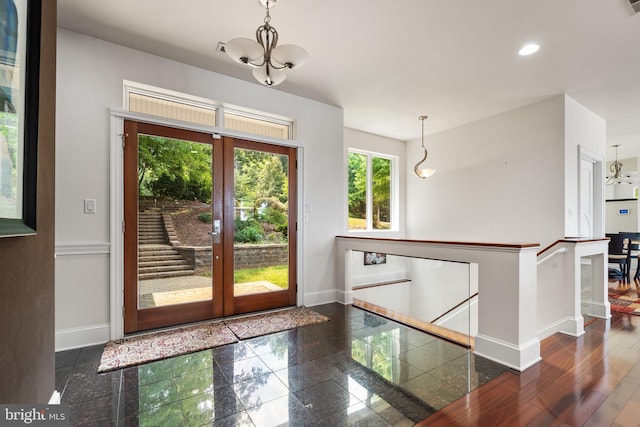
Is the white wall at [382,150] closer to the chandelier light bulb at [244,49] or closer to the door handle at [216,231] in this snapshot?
the door handle at [216,231]

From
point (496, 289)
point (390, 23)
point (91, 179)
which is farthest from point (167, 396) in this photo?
point (390, 23)

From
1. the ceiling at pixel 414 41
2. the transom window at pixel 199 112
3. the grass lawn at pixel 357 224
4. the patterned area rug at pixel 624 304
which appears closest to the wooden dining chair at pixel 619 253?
the patterned area rug at pixel 624 304

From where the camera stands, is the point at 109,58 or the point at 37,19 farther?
the point at 109,58

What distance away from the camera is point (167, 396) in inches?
78.4

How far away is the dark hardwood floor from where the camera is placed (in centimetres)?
177

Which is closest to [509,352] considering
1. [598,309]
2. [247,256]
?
[598,309]

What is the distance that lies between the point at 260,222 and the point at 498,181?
3839 mm

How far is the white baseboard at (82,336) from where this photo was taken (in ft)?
8.75

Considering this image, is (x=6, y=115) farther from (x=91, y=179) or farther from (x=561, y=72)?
(x=561, y=72)

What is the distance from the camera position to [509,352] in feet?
7.97

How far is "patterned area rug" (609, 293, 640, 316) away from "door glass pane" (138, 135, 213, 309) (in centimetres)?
537

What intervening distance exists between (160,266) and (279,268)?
55.3 inches

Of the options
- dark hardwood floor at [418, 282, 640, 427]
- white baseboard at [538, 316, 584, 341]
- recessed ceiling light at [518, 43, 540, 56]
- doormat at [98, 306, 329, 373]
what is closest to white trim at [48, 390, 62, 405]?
doormat at [98, 306, 329, 373]

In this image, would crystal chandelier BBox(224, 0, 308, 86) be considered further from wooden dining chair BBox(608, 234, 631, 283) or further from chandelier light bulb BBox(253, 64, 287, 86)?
wooden dining chair BBox(608, 234, 631, 283)
